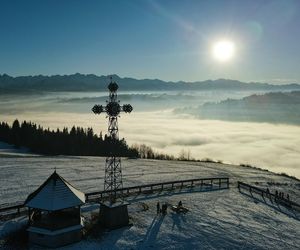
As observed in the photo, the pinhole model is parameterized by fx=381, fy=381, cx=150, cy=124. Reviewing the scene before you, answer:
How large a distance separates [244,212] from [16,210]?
78.8 ft

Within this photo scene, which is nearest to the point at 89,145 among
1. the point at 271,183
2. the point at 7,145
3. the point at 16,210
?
the point at 7,145

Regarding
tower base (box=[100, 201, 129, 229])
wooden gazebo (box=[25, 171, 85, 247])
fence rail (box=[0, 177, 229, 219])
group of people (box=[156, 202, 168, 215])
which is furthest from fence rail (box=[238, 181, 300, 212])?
wooden gazebo (box=[25, 171, 85, 247])

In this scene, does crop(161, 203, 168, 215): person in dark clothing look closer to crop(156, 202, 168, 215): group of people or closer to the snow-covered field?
crop(156, 202, 168, 215): group of people

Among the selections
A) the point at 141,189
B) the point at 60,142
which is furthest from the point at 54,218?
the point at 60,142

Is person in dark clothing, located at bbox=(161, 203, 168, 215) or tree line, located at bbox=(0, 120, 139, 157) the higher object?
tree line, located at bbox=(0, 120, 139, 157)

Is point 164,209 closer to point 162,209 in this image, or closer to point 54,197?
Result: point 162,209

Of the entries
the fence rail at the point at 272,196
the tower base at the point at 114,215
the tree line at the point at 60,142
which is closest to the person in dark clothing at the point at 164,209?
the tower base at the point at 114,215

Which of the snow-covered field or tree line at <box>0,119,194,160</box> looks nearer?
the snow-covered field

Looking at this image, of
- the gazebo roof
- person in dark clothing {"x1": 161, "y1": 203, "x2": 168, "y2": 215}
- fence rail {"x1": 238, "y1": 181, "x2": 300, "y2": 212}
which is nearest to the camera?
the gazebo roof

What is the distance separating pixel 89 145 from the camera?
430 ft

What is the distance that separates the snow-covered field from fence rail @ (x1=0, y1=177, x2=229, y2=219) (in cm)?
215

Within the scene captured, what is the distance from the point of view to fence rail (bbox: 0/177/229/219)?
36438 mm

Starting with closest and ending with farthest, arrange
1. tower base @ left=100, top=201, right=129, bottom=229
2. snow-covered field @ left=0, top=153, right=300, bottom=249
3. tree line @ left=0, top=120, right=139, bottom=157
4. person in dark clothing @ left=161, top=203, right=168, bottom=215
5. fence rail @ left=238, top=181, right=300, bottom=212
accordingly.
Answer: snow-covered field @ left=0, top=153, right=300, bottom=249
tower base @ left=100, top=201, right=129, bottom=229
person in dark clothing @ left=161, top=203, right=168, bottom=215
fence rail @ left=238, top=181, right=300, bottom=212
tree line @ left=0, top=120, right=139, bottom=157

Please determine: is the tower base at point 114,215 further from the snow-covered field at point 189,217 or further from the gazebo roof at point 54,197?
the gazebo roof at point 54,197
